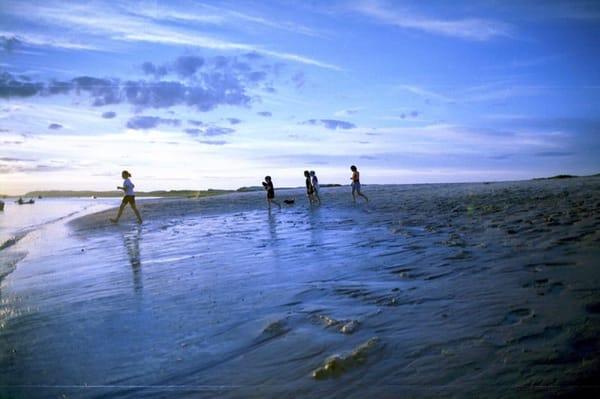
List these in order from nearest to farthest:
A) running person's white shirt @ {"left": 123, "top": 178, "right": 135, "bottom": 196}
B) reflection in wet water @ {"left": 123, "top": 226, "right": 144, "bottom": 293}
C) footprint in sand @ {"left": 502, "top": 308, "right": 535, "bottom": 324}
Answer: footprint in sand @ {"left": 502, "top": 308, "right": 535, "bottom": 324}
reflection in wet water @ {"left": 123, "top": 226, "right": 144, "bottom": 293}
running person's white shirt @ {"left": 123, "top": 178, "right": 135, "bottom": 196}

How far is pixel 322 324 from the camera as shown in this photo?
13.6ft

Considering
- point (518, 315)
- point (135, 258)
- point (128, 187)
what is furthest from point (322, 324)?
point (128, 187)

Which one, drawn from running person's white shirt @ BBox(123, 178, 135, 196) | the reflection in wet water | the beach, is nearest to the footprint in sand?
the beach

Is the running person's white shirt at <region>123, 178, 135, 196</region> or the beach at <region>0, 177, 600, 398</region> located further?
the running person's white shirt at <region>123, 178, 135, 196</region>

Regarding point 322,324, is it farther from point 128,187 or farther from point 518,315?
point 128,187

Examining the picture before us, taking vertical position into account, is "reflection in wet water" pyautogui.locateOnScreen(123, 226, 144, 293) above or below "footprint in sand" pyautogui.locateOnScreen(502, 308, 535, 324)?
below

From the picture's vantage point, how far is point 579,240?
7.44 metres

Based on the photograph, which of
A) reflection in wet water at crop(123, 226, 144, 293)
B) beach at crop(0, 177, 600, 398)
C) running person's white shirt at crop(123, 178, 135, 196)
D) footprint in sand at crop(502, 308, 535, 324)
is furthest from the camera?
running person's white shirt at crop(123, 178, 135, 196)

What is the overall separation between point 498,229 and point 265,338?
8.02 metres

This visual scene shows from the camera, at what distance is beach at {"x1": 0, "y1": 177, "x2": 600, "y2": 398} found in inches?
116

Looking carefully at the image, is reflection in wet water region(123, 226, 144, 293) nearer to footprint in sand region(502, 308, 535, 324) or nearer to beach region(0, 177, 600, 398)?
beach region(0, 177, 600, 398)

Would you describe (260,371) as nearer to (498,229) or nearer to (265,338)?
(265,338)

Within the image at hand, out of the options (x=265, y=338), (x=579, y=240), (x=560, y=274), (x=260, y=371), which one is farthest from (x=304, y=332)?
(x=579, y=240)

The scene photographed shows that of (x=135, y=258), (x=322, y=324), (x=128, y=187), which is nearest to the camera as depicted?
(x=322, y=324)
